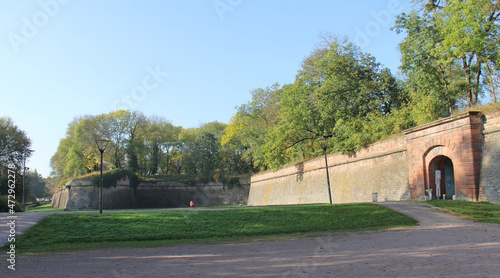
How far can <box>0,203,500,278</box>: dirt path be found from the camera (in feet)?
20.8

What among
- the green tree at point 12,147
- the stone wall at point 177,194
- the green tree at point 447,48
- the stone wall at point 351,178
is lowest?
the stone wall at point 177,194

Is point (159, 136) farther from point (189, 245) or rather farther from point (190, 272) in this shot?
point (190, 272)

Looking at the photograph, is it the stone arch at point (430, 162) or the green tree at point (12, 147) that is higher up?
the green tree at point (12, 147)

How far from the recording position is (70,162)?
180 feet

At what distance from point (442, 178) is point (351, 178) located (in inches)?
299

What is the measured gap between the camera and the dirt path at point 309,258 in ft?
20.8

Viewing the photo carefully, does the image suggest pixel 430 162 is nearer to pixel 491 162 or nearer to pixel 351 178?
pixel 491 162

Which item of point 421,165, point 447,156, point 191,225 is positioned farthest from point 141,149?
point 447,156

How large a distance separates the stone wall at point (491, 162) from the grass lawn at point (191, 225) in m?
4.20

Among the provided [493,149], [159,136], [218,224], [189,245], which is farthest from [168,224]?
[159,136]

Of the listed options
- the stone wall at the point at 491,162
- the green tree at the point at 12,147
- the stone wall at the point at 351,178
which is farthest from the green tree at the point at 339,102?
the green tree at the point at 12,147

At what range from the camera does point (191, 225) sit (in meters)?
14.2

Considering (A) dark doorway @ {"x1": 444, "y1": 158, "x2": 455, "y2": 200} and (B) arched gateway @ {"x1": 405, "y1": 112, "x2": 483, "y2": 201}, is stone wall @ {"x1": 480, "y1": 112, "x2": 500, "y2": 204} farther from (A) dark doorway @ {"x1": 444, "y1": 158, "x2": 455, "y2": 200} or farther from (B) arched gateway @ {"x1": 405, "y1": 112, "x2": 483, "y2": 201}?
(A) dark doorway @ {"x1": 444, "y1": 158, "x2": 455, "y2": 200}

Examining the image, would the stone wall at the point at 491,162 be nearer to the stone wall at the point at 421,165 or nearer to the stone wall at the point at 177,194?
the stone wall at the point at 421,165
